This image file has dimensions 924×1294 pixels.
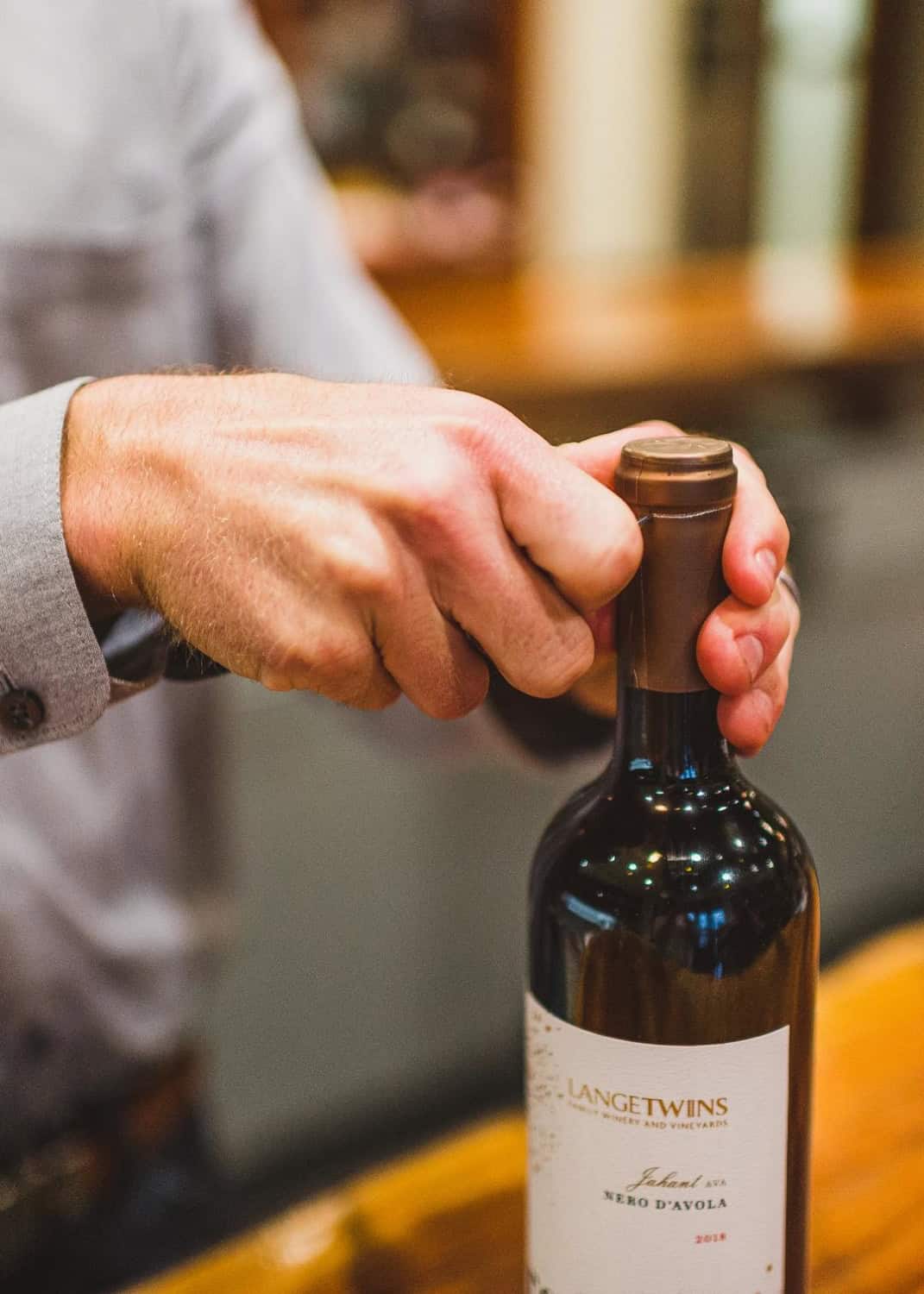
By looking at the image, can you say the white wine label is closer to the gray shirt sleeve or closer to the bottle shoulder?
the bottle shoulder

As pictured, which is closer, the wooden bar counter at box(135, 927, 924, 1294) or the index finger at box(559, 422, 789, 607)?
the index finger at box(559, 422, 789, 607)

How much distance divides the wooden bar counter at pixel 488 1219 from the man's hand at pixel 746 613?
30cm

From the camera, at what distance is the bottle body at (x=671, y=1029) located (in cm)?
49

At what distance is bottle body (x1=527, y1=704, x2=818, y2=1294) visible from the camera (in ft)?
1.62

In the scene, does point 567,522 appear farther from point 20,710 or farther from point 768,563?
point 20,710

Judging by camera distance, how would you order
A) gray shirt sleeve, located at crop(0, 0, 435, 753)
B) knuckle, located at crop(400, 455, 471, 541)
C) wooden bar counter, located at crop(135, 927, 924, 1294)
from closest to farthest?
knuckle, located at crop(400, 455, 471, 541), wooden bar counter, located at crop(135, 927, 924, 1294), gray shirt sleeve, located at crop(0, 0, 435, 753)

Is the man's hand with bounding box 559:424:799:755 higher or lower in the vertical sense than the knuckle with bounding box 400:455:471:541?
lower

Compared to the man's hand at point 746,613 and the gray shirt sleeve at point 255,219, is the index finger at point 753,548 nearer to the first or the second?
the man's hand at point 746,613

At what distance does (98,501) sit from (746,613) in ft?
0.80

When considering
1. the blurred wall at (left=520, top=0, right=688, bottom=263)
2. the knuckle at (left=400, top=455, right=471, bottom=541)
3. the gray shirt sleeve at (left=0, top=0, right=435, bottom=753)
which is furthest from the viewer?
the blurred wall at (left=520, top=0, right=688, bottom=263)

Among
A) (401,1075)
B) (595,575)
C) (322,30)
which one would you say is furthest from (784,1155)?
(322,30)

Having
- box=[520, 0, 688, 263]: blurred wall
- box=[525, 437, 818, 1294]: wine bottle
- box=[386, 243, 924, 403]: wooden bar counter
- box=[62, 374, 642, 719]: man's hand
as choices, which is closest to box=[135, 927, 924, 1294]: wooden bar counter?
box=[525, 437, 818, 1294]: wine bottle

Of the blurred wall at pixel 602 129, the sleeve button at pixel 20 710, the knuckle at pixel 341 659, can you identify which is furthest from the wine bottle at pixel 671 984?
the blurred wall at pixel 602 129

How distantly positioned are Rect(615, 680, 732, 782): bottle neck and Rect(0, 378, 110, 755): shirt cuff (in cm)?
21
